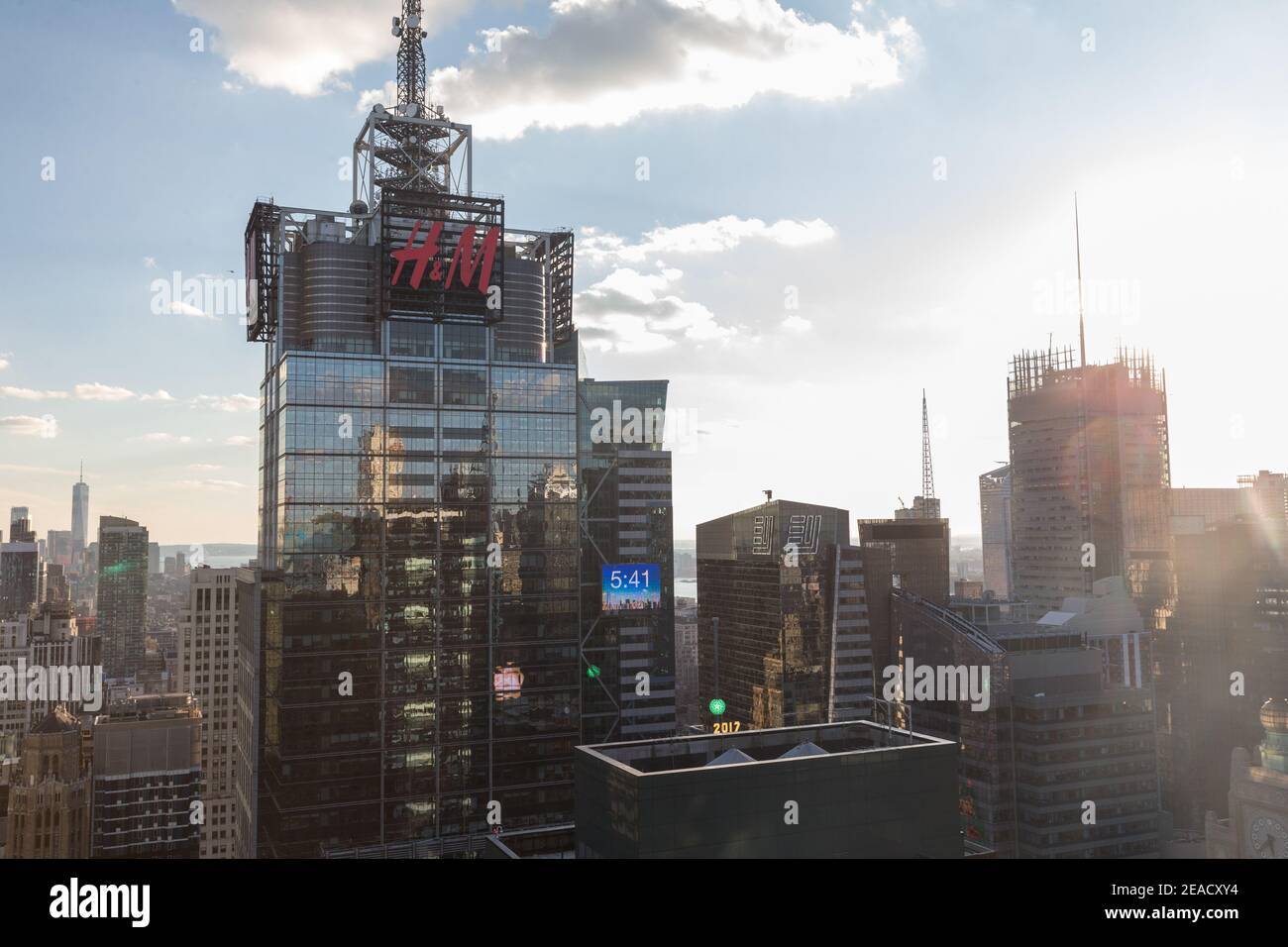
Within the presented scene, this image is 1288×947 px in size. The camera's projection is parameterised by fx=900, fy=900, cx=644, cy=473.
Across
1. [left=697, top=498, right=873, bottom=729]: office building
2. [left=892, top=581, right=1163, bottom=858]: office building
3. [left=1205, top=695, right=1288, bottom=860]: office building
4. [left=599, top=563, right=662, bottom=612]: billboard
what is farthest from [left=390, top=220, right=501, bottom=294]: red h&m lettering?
[left=1205, top=695, right=1288, bottom=860]: office building

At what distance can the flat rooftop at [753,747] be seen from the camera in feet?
160

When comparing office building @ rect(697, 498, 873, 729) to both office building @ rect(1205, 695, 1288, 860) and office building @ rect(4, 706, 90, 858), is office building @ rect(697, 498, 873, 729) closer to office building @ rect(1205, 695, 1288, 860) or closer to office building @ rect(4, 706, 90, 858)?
office building @ rect(1205, 695, 1288, 860)

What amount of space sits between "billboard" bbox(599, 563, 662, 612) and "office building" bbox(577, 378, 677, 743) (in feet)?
0.49

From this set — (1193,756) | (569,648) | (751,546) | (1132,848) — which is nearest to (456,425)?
(569,648)

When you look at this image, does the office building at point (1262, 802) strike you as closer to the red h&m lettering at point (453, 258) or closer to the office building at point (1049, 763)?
the office building at point (1049, 763)

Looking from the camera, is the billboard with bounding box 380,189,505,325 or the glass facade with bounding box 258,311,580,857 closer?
the glass facade with bounding box 258,311,580,857

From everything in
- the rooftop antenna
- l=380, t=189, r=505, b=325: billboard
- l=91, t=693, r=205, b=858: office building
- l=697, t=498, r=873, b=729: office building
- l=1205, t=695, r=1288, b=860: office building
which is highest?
the rooftop antenna

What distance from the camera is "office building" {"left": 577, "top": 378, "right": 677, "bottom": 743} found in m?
121

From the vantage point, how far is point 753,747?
175 ft

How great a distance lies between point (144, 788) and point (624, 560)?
405ft

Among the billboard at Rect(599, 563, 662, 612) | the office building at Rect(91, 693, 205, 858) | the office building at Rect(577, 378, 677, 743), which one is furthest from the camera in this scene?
the office building at Rect(91, 693, 205, 858)

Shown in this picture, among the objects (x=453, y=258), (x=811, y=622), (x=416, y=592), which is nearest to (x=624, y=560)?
(x=416, y=592)

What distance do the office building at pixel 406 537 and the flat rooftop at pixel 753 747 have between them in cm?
6031

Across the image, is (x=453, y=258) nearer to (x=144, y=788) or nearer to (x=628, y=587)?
(x=628, y=587)
